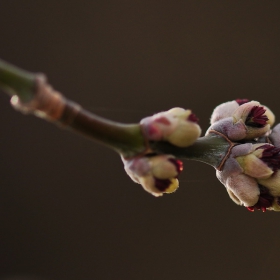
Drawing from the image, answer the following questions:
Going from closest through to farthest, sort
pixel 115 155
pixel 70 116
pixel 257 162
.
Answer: pixel 70 116, pixel 257 162, pixel 115 155

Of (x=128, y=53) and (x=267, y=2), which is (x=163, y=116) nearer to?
(x=128, y=53)

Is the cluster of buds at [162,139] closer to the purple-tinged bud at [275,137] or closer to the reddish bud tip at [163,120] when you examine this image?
the reddish bud tip at [163,120]

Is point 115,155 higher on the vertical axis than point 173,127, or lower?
higher

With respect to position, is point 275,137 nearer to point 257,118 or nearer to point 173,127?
point 257,118

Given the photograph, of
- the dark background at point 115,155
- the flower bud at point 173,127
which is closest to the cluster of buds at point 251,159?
the flower bud at point 173,127

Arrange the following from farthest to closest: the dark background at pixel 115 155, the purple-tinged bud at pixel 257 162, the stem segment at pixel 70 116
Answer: the dark background at pixel 115 155
the purple-tinged bud at pixel 257 162
the stem segment at pixel 70 116

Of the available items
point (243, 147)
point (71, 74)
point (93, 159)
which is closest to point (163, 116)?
point (243, 147)

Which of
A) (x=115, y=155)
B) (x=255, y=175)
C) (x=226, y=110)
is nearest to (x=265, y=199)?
(x=255, y=175)
